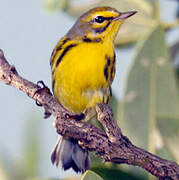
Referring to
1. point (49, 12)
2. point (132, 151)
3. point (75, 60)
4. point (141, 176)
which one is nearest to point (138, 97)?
point (75, 60)

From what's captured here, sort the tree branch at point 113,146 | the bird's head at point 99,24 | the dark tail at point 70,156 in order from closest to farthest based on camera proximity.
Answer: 1. the tree branch at point 113,146
2. the dark tail at point 70,156
3. the bird's head at point 99,24

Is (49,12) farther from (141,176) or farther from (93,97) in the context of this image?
(141,176)

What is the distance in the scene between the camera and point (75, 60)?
329 centimetres

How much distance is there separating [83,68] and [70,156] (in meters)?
0.67

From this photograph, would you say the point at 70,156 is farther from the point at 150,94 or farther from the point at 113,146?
the point at 113,146

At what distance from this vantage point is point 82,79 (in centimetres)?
325

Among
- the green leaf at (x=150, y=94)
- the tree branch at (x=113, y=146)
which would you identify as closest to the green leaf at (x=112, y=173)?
the tree branch at (x=113, y=146)

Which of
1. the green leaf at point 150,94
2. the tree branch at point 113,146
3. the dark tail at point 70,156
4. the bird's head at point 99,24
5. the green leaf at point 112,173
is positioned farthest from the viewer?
the bird's head at point 99,24

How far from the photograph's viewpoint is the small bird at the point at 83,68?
10.8 ft

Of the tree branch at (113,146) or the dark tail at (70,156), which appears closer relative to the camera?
the tree branch at (113,146)

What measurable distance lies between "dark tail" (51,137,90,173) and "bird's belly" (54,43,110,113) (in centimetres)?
35

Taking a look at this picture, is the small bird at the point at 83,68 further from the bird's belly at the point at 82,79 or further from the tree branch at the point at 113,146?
the tree branch at the point at 113,146

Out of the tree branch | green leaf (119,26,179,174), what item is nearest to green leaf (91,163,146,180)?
the tree branch

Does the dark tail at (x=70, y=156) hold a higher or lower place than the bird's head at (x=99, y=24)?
lower
